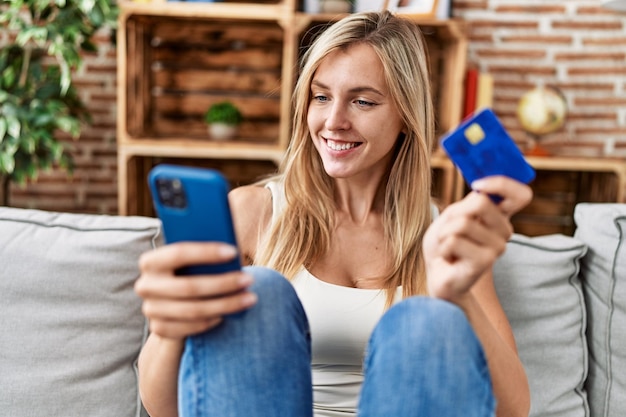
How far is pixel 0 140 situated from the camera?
1.95 meters

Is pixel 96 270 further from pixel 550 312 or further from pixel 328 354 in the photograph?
pixel 550 312

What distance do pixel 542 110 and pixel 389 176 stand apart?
115 centimetres

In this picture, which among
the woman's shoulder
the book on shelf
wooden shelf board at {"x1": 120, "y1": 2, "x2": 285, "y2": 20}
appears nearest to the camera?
the woman's shoulder

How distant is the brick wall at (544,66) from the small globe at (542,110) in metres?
0.18

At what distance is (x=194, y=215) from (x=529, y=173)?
0.38 metres

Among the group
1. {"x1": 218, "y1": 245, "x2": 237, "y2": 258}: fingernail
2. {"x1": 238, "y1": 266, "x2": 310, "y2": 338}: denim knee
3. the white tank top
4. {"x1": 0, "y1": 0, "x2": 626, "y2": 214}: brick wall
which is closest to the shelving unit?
{"x1": 0, "y1": 0, "x2": 626, "y2": 214}: brick wall

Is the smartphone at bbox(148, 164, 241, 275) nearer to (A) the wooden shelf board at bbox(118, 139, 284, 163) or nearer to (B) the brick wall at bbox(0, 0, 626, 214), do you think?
(A) the wooden shelf board at bbox(118, 139, 284, 163)

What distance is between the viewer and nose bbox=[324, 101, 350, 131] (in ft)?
3.79

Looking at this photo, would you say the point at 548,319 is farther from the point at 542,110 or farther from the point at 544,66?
the point at 544,66

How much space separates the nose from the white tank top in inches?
11.0

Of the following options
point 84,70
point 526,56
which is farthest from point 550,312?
point 84,70

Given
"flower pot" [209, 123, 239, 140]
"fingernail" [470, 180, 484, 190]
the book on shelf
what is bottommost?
"flower pot" [209, 123, 239, 140]

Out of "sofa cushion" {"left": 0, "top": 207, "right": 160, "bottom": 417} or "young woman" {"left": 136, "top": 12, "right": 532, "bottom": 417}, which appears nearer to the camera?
"young woman" {"left": 136, "top": 12, "right": 532, "bottom": 417}

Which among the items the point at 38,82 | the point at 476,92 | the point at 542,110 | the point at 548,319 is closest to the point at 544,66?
the point at 542,110
